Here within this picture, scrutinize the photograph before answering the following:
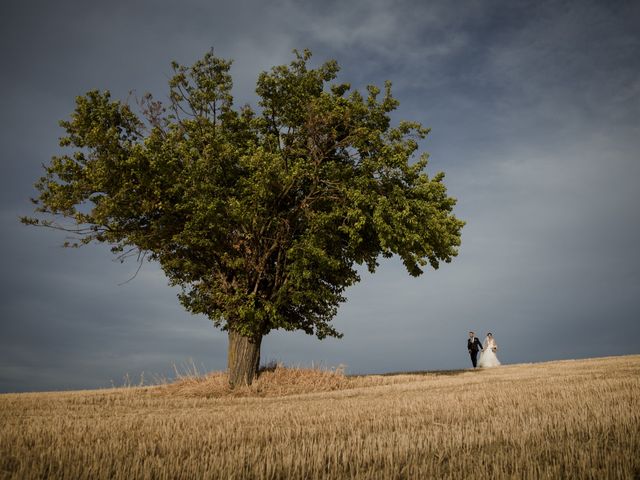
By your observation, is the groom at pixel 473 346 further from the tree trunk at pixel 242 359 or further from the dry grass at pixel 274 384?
the tree trunk at pixel 242 359

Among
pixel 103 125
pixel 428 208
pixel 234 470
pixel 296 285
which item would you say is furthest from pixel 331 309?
pixel 234 470

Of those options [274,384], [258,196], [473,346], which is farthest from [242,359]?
[473,346]

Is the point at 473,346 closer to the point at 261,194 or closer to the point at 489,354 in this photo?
the point at 489,354

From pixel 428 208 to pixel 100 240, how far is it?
14.0 meters

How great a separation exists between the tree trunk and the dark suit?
20400 mm

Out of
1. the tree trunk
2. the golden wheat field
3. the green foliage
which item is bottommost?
the golden wheat field

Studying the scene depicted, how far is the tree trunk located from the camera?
1967 centimetres

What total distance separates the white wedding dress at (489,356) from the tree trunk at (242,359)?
2033 centimetres

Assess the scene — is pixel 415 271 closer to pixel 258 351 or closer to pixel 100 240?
pixel 258 351

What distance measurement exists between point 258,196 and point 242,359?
7.33 meters

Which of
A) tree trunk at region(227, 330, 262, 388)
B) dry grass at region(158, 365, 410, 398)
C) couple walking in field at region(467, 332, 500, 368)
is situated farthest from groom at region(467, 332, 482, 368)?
tree trunk at region(227, 330, 262, 388)

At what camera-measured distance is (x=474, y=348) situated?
113 ft

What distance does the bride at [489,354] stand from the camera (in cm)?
3341

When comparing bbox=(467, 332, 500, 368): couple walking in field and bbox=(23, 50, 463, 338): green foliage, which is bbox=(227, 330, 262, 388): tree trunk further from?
bbox=(467, 332, 500, 368): couple walking in field
